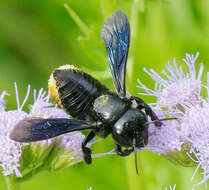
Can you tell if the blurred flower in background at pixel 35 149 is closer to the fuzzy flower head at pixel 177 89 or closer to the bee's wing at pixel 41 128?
the bee's wing at pixel 41 128

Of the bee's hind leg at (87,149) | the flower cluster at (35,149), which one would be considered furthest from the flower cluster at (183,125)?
the flower cluster at (35,149)

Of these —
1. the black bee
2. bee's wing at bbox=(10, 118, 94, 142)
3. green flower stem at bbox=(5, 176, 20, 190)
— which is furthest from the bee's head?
green flower stem at bbox=(5, 176, 20, 190)

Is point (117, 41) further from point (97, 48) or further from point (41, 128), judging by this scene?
point (41, 128)

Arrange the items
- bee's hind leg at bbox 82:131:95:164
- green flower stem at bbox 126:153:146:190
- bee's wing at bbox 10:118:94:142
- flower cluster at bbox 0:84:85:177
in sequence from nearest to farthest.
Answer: bee's wing at bbox 10:118:94:142, flower cluster at bbox 0:84:85:177, bee's hind leg at bbox 82:131:95:164, green flower stem at bbox 126:153:146:190

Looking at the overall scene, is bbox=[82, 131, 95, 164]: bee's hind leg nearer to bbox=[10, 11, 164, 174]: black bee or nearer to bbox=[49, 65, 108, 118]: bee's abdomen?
bbox=[10, 11, 164, 174]: black bee

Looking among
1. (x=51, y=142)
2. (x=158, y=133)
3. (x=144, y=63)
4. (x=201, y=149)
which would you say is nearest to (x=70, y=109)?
(x=51, y=142)

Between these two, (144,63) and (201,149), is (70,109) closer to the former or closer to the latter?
(201,149)
